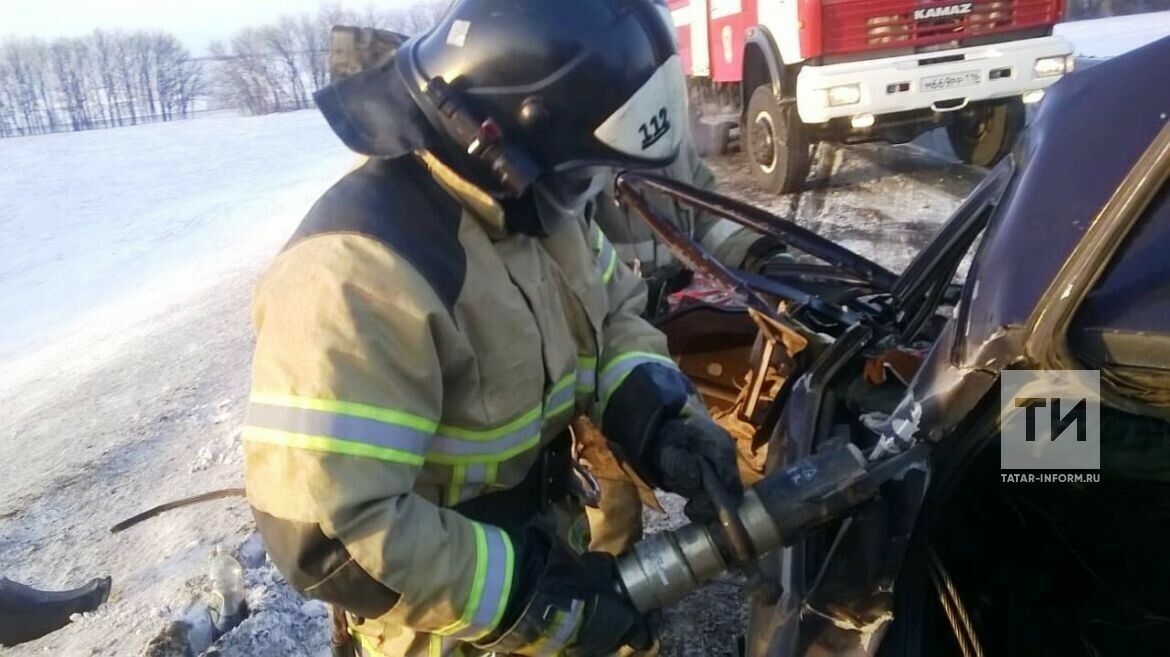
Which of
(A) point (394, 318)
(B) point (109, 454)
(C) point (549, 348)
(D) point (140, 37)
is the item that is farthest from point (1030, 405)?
(D) point (140, 37)

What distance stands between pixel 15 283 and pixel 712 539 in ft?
34.9

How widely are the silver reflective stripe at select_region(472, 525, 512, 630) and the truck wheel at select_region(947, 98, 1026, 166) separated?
687 centimetres

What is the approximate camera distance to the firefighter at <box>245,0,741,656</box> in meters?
1.27

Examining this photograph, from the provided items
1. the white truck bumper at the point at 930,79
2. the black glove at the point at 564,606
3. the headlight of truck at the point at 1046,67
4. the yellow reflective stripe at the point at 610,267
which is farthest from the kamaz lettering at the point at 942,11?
the black glove at the point at 564,606

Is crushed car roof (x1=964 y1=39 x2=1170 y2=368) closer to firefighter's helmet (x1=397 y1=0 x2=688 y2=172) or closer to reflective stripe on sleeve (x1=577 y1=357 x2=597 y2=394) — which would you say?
firefighter's helmet (x1=397 y1=0 x2=688 y2=172)

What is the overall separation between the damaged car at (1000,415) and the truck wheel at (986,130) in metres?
6.02

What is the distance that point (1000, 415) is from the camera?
4.41 ft

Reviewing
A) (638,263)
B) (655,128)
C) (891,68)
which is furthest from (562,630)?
(891,68)

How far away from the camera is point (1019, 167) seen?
5.62ft

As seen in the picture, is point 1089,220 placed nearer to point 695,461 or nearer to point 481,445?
point 695,461

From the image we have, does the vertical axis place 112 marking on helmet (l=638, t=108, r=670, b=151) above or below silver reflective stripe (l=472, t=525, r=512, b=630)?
above

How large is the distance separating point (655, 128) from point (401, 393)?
67 cm

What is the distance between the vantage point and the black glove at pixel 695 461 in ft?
5.37

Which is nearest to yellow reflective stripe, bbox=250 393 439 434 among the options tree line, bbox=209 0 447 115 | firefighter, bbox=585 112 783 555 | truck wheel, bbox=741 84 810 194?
firefighter, bbox=585 112 783 555
